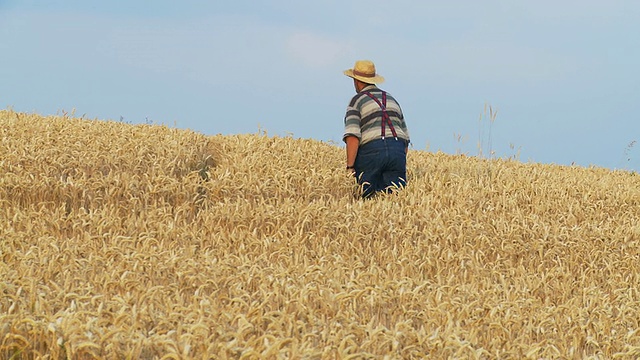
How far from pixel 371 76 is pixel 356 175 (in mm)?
1307

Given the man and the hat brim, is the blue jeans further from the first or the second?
the hat brim

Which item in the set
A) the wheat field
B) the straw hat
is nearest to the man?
the straw hat

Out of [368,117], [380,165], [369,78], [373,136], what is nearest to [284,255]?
[380,165]

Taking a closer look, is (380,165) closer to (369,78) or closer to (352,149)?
(352,149)

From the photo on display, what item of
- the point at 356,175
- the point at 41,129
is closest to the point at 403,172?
the point at 356,175

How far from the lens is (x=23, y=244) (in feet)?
17.0

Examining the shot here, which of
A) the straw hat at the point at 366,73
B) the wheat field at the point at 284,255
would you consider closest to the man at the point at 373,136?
the straw hat at the point at 366,73

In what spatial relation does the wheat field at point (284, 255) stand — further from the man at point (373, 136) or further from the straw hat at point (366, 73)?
the straw hat at point (366, 73)

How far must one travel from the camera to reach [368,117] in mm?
9867

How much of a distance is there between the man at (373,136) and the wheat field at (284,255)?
1.09 feet

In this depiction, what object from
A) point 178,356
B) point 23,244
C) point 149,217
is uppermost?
point 149,217

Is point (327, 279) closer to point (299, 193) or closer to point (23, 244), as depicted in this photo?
point (23, 244)

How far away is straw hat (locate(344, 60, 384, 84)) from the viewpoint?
9.98 m

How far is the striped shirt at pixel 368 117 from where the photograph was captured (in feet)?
32.2
